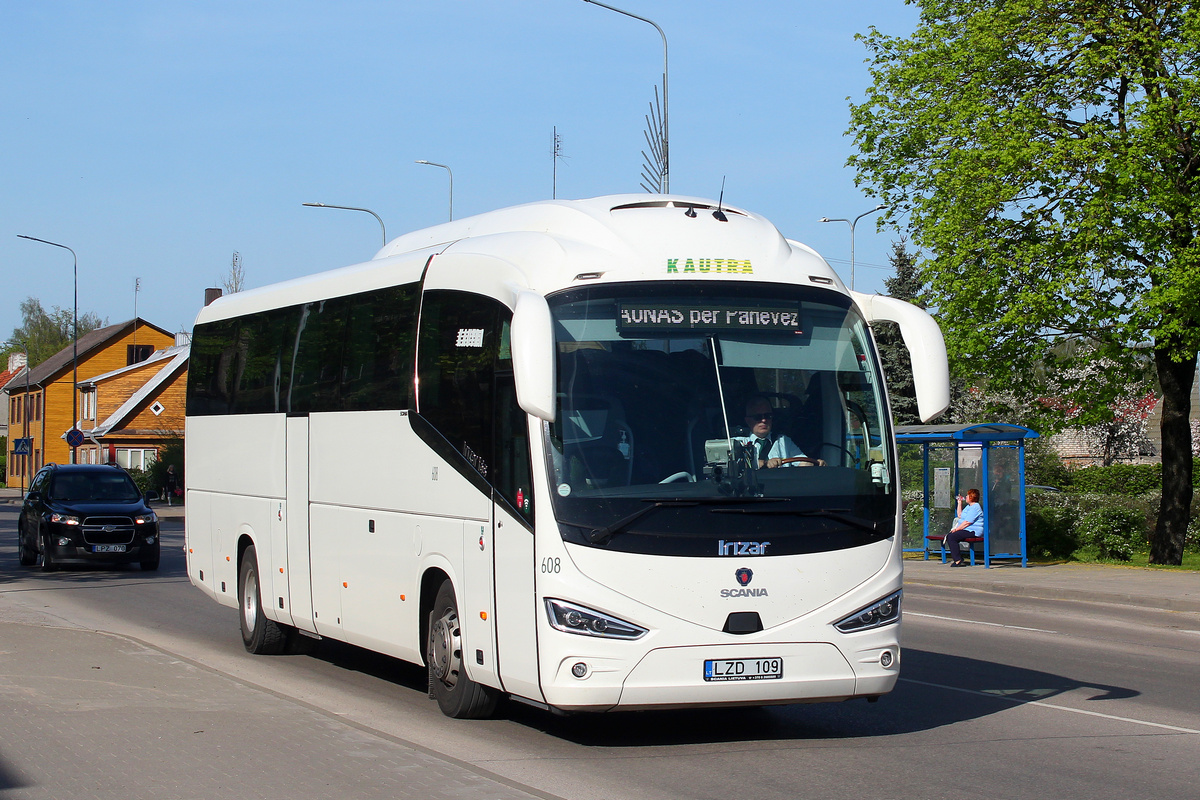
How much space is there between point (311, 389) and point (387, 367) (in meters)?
1.64

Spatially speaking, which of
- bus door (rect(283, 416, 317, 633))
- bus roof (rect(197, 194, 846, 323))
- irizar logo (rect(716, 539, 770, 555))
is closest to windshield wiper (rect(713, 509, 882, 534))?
irizar logo (rect(716, 539, 770, 555))

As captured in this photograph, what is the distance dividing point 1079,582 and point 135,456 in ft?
213

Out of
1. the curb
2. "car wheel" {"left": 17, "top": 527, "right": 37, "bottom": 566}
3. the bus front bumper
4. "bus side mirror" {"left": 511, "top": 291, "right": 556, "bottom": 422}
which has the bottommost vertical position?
the curb

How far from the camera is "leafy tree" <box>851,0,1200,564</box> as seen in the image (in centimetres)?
2419

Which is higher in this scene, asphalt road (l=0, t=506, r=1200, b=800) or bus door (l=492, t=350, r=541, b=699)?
bus door (l=492, t=350, r=541, b=699)

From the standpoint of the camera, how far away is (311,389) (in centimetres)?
1148

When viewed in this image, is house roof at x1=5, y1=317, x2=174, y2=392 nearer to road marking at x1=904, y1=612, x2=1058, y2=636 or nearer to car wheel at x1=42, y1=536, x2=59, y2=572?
car wheel at x1=42, y1=536, x2=59, y2=572

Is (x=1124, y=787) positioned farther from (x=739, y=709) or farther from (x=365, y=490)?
(x=365, y=490)

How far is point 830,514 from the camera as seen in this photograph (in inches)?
314

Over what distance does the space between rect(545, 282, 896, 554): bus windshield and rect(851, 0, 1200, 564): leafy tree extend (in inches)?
680

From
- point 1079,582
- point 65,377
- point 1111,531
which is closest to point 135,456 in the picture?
point 65,377

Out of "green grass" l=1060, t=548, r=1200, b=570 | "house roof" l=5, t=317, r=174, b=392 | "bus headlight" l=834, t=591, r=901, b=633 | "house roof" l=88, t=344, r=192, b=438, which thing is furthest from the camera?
"house roof" l=5, t=317, r=174, b=392

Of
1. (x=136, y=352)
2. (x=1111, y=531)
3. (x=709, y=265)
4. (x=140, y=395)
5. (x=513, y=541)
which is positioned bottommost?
(x=1111, y=531)

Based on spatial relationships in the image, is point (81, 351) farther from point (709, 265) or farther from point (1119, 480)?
point (709, 265)
